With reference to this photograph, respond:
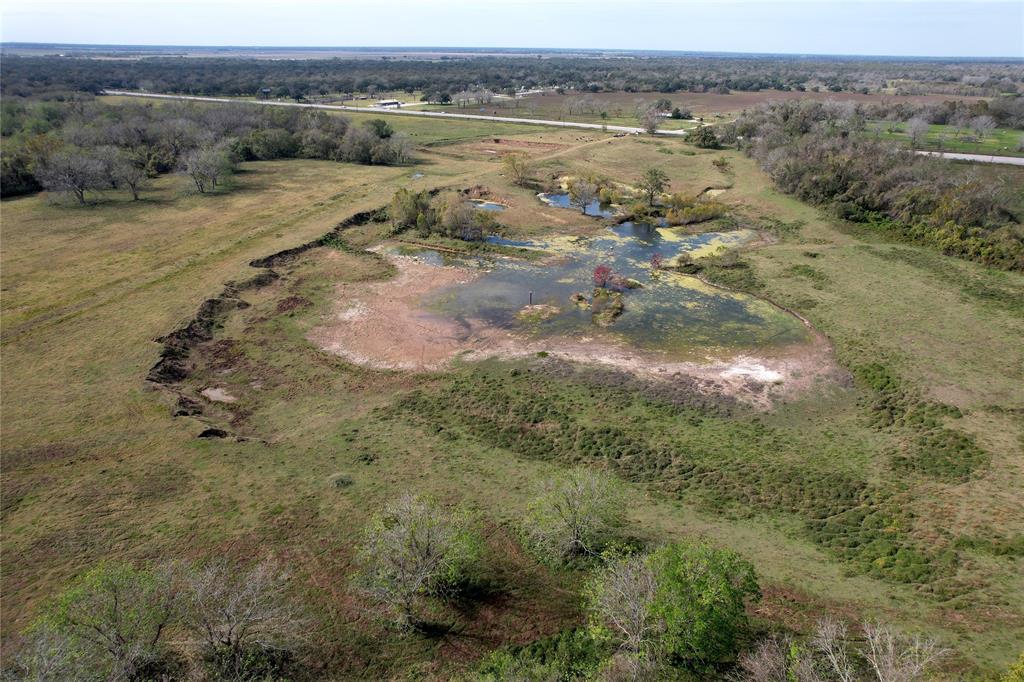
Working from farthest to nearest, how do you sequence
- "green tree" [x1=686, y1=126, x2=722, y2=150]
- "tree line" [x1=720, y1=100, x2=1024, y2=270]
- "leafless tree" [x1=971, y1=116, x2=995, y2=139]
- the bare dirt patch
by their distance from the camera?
1. "green tree" [x1=686, y1=126, x2=722, y2=150]
2. "leafless tree" [x1=971, y1=116, x2=995, y2=139]
3. "tree line" [x1=720, y1=100, x2=1024, y2=270]
4. the bare dirt patch

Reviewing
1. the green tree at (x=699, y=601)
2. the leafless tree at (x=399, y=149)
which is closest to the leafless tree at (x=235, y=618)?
the green tree at (x=699, y=601)

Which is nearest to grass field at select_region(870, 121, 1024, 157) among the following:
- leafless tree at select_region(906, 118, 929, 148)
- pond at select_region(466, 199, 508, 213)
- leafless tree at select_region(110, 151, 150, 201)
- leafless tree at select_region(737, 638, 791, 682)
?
leafless tree at select_region(906, 118, 929, 148)

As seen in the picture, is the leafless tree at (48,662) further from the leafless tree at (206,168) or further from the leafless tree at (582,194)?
the leafless tree at (206,168)

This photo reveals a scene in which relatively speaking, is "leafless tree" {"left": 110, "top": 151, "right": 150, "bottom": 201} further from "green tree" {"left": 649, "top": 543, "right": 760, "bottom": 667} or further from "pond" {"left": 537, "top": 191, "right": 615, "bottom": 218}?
"green tree" {"left": 649, "top": 543, "right": 760, "bottom": 667}

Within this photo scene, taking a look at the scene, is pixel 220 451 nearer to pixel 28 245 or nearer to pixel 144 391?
pixel 144 391

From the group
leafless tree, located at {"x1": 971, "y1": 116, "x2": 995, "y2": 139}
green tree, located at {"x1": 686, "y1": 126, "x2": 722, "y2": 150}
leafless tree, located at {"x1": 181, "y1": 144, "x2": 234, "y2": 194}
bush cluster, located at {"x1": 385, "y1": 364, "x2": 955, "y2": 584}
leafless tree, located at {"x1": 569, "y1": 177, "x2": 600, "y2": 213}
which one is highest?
leafless tree, located at {"x1": 971, "y1": 116, "x2": 995, "y2": 139}
